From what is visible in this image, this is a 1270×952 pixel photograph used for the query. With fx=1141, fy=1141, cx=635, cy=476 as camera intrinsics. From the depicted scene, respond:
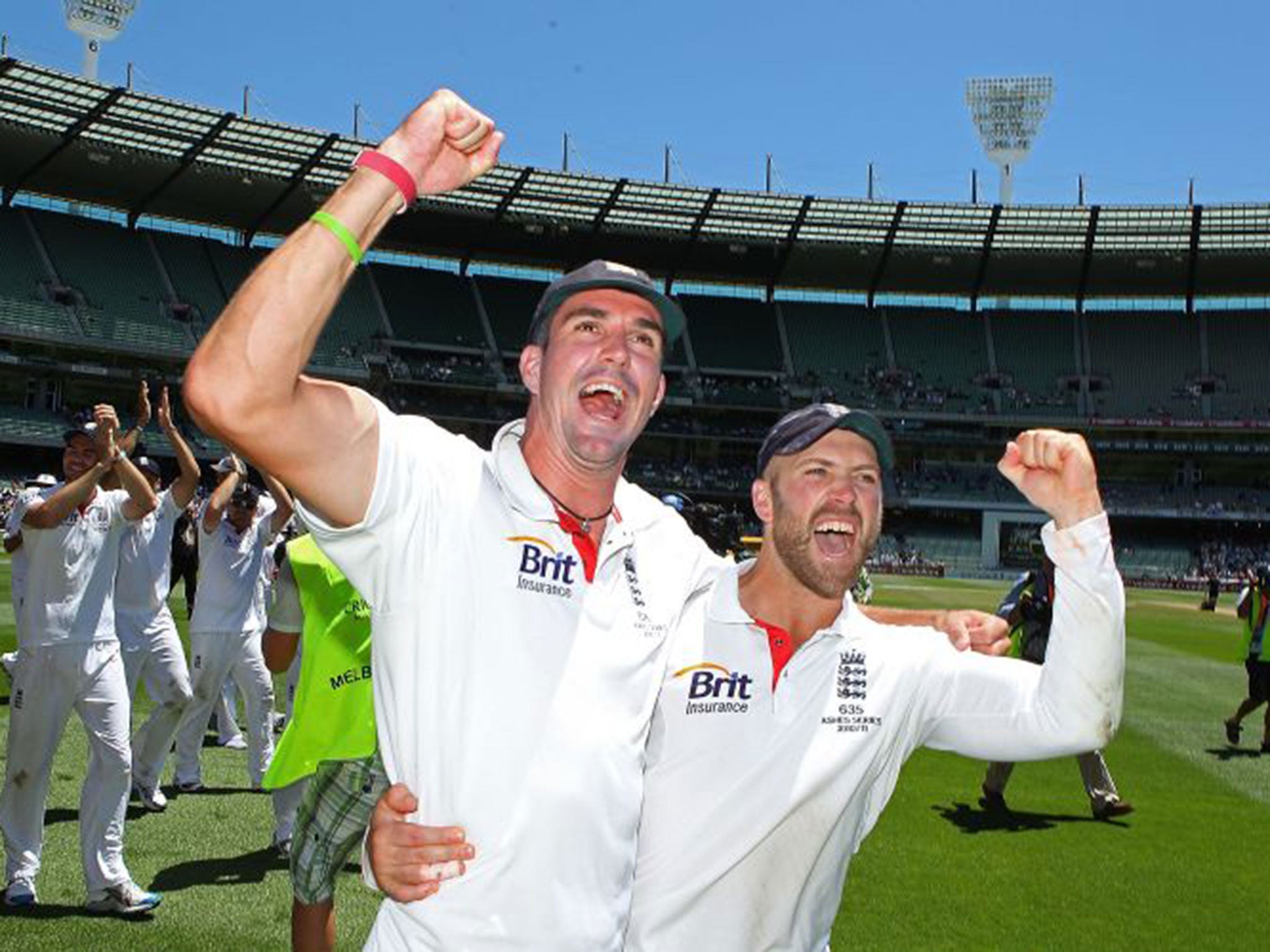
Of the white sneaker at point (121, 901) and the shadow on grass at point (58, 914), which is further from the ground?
the white sneaker at point (121, 901)

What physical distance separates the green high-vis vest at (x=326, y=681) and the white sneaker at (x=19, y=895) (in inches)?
71.8

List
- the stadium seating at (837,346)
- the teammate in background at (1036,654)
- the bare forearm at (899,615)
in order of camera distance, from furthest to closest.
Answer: the stadium seating at (837,346) < the teammate in background at (1036,654) < the bare forearm at (899,615)

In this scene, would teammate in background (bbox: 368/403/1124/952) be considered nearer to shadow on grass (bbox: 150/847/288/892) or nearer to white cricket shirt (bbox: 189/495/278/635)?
shadow on grass (bbox: 150/847/288/892)

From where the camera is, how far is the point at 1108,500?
201 ft

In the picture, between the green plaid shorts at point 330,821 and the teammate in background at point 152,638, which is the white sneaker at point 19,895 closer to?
the teammate in background at point 152,638

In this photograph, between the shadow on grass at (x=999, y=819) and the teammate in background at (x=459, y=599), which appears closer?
the teammate in background at (x=459, y=599)

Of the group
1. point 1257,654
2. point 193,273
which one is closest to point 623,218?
point 193,273

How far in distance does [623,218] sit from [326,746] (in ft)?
168

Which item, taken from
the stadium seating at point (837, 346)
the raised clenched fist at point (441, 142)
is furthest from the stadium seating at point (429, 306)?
the raised clenched fist at point (441, 142)

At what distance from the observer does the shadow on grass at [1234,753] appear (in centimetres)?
1268

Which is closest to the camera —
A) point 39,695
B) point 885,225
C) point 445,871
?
point 445,871

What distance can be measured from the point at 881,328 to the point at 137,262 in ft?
134

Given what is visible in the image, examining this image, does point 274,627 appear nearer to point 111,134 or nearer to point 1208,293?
point 111,134

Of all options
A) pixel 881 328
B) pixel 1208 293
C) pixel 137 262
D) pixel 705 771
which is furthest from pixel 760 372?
pixel 705 771
